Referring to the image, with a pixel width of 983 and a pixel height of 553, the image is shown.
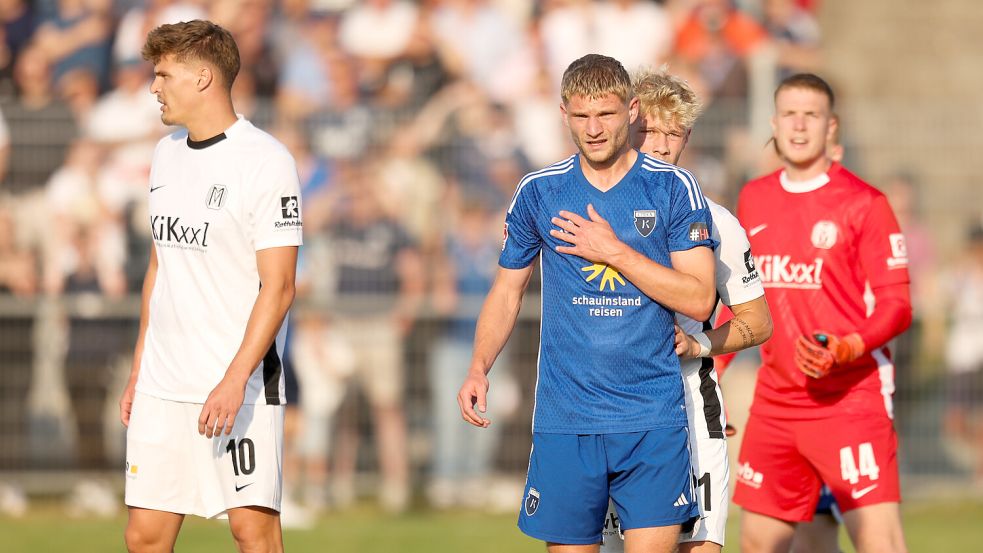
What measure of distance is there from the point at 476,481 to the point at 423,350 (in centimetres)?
115

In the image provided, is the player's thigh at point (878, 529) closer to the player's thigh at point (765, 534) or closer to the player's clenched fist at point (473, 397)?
the player's thigh at point (765, 534)

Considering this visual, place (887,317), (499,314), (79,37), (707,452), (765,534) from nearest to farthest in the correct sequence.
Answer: (499,314), (707,452), (887,317), (765,534), (79,37)

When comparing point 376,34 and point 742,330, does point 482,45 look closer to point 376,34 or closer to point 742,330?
point 376,34

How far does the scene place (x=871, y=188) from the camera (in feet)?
21.7

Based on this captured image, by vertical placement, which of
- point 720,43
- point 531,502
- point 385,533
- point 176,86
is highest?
point 720,43

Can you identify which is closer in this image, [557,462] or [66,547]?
[557,462]

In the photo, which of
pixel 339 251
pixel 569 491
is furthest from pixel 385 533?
pixel 569 491

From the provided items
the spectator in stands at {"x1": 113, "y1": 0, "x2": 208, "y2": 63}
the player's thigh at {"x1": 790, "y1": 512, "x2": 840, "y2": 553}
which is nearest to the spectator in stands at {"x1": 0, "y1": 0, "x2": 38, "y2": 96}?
the spectator in stands at {"x1": 113, "y1": 0, "x2": 208, "y2": 63}

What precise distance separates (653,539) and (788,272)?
2027 mm

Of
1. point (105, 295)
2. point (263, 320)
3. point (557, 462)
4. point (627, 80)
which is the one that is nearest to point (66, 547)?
point (105, 295)

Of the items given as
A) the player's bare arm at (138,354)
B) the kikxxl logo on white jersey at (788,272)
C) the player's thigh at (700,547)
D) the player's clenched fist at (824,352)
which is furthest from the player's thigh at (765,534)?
the player's bare arm at (138,354)

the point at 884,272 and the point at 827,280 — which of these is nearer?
the point at 884,272

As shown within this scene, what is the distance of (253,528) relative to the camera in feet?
18.2

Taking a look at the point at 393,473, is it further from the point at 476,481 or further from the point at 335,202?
the point at 335,202
